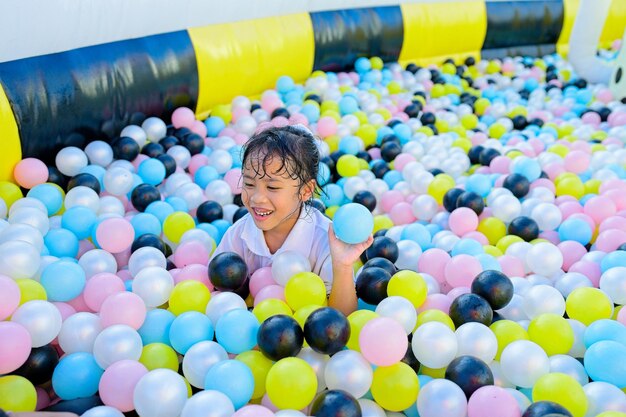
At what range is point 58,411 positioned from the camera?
3.99 feet

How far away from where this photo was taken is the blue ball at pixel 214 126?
9.24ft

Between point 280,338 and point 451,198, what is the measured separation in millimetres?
1118

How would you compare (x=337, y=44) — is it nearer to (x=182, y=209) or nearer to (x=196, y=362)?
(x=182, y=209)

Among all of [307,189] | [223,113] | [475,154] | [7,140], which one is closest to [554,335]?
[307,189]

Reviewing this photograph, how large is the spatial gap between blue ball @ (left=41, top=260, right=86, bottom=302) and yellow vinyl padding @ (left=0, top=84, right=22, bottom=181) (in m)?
0.64

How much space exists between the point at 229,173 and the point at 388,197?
2.08ft

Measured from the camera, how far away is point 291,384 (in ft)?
3.97

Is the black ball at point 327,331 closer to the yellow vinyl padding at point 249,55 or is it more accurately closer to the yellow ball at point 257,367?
the yellow ball at point 257,367

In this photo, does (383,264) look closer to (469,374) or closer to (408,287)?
(408,287)

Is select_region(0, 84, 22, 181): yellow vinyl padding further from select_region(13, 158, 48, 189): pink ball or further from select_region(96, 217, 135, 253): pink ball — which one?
select_region(96, 217, 135, 253): pink ball

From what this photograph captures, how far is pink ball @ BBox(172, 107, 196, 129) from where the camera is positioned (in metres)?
2.72

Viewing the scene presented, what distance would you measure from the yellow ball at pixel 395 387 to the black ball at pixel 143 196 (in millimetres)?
1177

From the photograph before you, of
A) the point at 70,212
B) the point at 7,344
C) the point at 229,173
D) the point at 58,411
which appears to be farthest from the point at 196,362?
Answer: the point at 229,173

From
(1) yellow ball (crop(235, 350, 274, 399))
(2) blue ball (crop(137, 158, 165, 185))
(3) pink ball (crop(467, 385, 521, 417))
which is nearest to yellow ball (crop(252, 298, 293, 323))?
(1) yellow ball (crop(235, 350, 274, 399))
